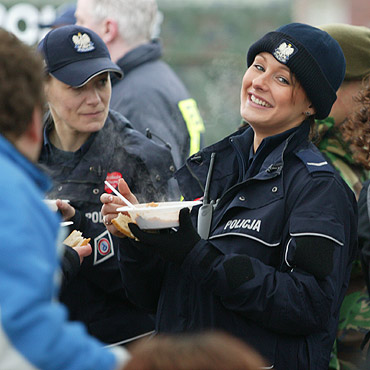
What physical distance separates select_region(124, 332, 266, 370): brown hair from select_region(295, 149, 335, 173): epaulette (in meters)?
1.19

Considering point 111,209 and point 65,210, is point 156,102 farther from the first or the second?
point 111,209

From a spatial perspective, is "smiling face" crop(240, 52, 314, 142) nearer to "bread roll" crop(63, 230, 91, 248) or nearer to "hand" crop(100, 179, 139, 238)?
"hand" crop(100, 179, 139, 238)

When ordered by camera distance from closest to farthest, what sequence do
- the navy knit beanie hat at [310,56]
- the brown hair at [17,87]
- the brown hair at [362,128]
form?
1. the brown hair at [17,87]
2. the navy knit beanie hat at [310,56]
3. the brown hair at [362,128]

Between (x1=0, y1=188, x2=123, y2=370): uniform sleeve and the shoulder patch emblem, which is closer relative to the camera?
(x1=0, y1=188, x2=123, y2=370): uniform sleeve

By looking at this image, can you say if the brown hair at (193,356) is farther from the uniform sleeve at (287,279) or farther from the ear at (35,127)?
the uniform sleeve at (287,279)

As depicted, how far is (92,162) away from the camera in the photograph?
3.30 meters

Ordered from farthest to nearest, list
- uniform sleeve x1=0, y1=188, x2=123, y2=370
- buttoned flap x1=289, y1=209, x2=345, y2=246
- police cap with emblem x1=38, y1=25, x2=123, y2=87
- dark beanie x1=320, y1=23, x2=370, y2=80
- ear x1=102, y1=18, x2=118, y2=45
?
ear x1=102, y1=18, x2=118, y2=45, dark beanie x1=320, y1=23, x2=370, y2=80, police cap with emblem x1=38, y1=25, x2=123, y2=87, buttoned flap x1=289, y1=209, x2=345, y2=246, uniform sleeve x1=0, y1=188, x2=123, y2=370

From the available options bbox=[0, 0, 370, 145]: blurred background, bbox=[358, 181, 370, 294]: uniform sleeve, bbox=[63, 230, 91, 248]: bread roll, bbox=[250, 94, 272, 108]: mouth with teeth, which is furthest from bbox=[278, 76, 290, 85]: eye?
bbox=[0, 0, 370, 145]: blurred background

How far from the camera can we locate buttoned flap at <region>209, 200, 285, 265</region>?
249cm

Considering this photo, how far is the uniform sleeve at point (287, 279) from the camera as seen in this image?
240cm

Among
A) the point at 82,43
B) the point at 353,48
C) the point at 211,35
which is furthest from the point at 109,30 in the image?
the point at 211,35

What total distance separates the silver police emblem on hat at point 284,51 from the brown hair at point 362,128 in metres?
0.65

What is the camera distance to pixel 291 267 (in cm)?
248

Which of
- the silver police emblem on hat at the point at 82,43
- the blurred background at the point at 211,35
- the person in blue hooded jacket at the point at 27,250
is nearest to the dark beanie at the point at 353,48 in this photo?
the silver police emblem on hat at the point at 82,43
